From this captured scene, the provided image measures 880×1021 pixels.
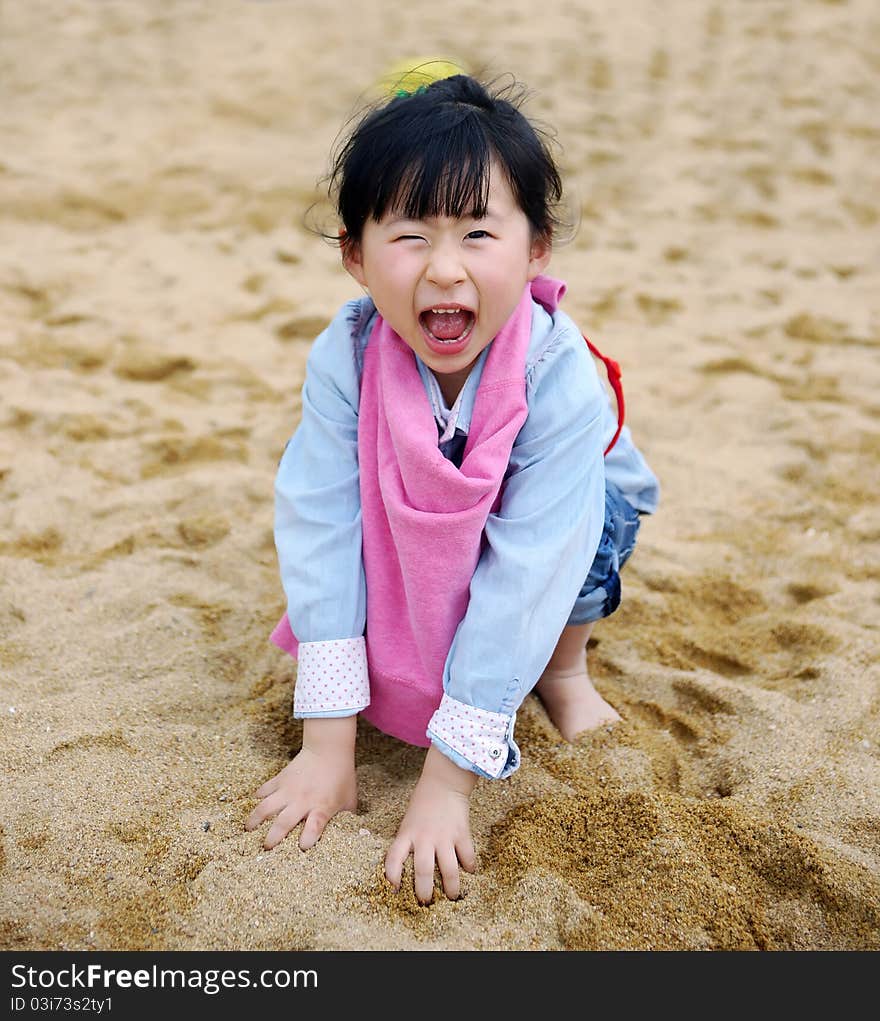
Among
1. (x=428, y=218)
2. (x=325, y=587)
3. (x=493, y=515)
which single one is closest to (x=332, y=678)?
(x=325, y=587)

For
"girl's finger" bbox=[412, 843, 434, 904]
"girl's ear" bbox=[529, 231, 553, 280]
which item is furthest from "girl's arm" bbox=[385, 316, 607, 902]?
"girl's ear" bbox=[529, 231, 553, 280]

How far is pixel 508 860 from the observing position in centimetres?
151

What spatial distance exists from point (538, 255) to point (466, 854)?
0.88 metres

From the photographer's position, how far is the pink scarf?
153 centimetres

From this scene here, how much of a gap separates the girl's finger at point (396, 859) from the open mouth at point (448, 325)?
2.32ft

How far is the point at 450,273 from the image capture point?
1421mm

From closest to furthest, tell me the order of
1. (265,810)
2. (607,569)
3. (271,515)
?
(265,810)
(607,569)
(271,515)

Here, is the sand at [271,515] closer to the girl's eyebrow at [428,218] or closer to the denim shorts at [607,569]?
the denim shorts at [607,569]

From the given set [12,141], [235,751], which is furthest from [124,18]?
[235,751]

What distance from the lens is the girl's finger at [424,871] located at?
143 cm

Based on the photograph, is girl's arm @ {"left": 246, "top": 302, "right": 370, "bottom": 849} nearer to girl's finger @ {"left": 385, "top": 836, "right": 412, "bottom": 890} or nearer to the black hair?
girl's finger @ {"left": 385, "top": 836, "right": 412, "bottom": 890}

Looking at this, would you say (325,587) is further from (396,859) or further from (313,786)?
(396,859)
